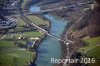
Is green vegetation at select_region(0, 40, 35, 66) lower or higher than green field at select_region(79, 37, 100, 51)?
lower

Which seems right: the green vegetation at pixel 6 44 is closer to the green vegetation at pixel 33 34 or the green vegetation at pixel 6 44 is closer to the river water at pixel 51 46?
the green vegetation at pixel 33 34

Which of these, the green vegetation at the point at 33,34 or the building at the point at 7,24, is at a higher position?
the building at the point at 7,24

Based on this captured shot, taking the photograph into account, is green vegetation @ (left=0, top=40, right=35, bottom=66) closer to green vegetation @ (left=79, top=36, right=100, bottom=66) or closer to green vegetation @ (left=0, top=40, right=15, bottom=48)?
green vegetation @ (left=0, top=40, right=15, bottom=48)

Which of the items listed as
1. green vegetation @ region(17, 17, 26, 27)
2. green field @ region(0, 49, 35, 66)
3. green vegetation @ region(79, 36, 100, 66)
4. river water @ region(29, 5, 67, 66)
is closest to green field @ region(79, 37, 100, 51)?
green vegetation @ region(79, 36, 100, 66)

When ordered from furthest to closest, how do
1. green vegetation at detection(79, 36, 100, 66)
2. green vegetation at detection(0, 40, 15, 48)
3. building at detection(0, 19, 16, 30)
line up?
building at detection(0, 19, 16, 30) < green vegetation at detection(0, 40, 15, 48) < green vegetation at detection(79, 36, 100, 66)

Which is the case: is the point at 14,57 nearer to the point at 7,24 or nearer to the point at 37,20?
the point at 7,24

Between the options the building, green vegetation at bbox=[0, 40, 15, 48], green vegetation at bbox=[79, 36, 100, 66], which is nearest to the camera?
green vegetation at bbox=[79, 36, 100, 66]

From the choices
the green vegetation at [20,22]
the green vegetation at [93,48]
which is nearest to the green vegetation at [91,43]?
the green vegetation at [93,48]

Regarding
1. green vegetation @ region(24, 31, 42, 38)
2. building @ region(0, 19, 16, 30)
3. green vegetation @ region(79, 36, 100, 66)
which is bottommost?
green vegetation @ region(79, 36, 100, 66)
